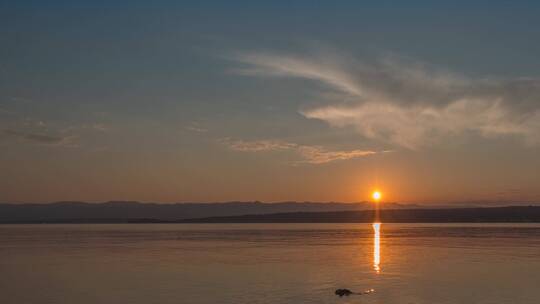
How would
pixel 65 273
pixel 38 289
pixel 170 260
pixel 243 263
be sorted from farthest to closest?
pixel 170 260 → pixel 243 263 → pixel 65 273 → pixel 38 289

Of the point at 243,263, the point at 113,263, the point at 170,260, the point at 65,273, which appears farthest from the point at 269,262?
the point at 65,273

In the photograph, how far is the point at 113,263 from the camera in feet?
155

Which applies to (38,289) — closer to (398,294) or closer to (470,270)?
(398,294)

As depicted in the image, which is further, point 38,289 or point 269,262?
point 269,262

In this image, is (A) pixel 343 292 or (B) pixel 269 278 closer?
(A) pixel 343 292

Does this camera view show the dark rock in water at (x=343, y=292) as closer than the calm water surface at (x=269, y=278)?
Yes

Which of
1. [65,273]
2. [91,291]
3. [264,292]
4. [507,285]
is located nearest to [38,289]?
[91,291]

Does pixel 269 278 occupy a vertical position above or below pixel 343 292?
below

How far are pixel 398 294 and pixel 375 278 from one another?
6460 millimetres

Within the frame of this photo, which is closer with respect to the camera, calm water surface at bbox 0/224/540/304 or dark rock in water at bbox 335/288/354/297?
dark rock in water at bbox 335/288/354/297

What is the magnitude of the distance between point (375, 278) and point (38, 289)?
1863 cm

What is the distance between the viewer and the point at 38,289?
3316cm

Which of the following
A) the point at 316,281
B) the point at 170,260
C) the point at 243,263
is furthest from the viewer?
the point at 170,260

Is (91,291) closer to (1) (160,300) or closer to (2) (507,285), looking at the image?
(1) (160,300)
